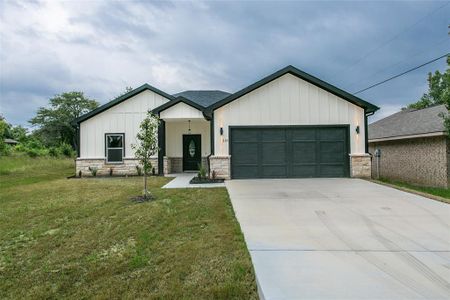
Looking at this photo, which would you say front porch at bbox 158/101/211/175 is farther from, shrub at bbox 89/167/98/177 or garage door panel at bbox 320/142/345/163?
garage door panel at bbox 320/142/345/163

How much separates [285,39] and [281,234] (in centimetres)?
1333

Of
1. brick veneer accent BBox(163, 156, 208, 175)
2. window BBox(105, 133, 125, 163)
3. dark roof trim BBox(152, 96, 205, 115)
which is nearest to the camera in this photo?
dark roof trim BBox(152, 96, 205, 115)

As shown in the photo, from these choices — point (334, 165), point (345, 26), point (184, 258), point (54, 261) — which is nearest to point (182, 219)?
point (184, 258)

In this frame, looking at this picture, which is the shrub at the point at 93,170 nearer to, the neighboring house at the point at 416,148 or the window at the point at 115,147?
the window at the point at 115,147

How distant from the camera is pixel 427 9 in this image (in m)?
11.9

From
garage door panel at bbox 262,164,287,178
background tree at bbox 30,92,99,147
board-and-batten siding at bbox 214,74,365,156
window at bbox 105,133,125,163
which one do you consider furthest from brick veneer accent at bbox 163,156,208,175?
background tree at bbox 30,92,99,147

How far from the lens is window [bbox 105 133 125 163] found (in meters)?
14.0

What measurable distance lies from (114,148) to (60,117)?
1557 inches

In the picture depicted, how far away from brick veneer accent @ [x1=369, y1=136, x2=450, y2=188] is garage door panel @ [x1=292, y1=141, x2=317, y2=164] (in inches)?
222

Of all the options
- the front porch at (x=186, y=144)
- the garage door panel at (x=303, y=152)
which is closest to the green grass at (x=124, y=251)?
the garage door panel at (x=303, y=152)

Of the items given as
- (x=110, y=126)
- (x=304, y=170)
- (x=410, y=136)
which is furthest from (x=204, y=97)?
(x=410, y=136)

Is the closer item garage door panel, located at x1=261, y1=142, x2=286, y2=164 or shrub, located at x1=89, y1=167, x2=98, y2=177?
garage door panel, located at x1=261, y1=142, x2=286, y2=164

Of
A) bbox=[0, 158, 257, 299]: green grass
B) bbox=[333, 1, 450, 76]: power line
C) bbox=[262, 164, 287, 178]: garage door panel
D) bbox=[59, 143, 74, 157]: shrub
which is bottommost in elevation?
bbox=[0, 158, 257, 299]: green grass

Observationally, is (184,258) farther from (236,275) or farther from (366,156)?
(366,156)
